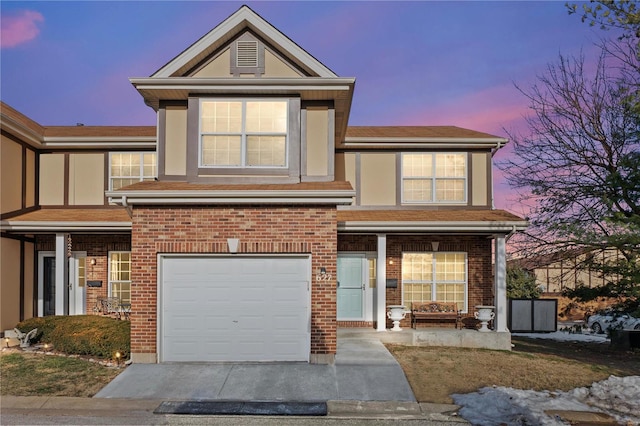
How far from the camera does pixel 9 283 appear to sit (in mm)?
14242

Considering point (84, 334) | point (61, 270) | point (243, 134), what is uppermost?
point (243, 134)

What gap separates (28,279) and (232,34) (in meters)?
10.2

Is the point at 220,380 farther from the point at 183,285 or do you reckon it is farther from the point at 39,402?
the point at 39,402

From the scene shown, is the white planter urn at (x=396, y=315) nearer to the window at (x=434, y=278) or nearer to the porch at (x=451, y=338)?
the porch at (x=451, y=338)

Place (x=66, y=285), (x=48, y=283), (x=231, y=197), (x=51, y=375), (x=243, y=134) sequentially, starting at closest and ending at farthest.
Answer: (x=51, y=375) → (x=231, y=197) → (x=243, y=134) → (x=66, y=285) → (x=48, y=283)

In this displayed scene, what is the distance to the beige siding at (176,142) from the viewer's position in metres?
11.6

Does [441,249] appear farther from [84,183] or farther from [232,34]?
[84,183]

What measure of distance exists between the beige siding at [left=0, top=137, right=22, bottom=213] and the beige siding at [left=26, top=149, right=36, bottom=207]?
462mm

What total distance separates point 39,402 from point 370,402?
561 centimetres

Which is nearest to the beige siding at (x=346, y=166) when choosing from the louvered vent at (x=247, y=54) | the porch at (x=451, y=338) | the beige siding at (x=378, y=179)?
the beige siding at (x=378, y=179)

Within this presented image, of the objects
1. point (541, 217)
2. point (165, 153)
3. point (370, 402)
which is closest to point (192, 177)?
point (165, 153)

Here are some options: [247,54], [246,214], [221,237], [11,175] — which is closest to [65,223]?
[11,175]

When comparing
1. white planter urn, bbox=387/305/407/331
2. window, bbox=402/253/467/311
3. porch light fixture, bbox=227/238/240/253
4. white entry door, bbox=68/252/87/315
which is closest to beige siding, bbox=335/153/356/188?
window, bbox=402/253/467/311

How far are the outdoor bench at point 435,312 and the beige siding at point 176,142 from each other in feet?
26.0
